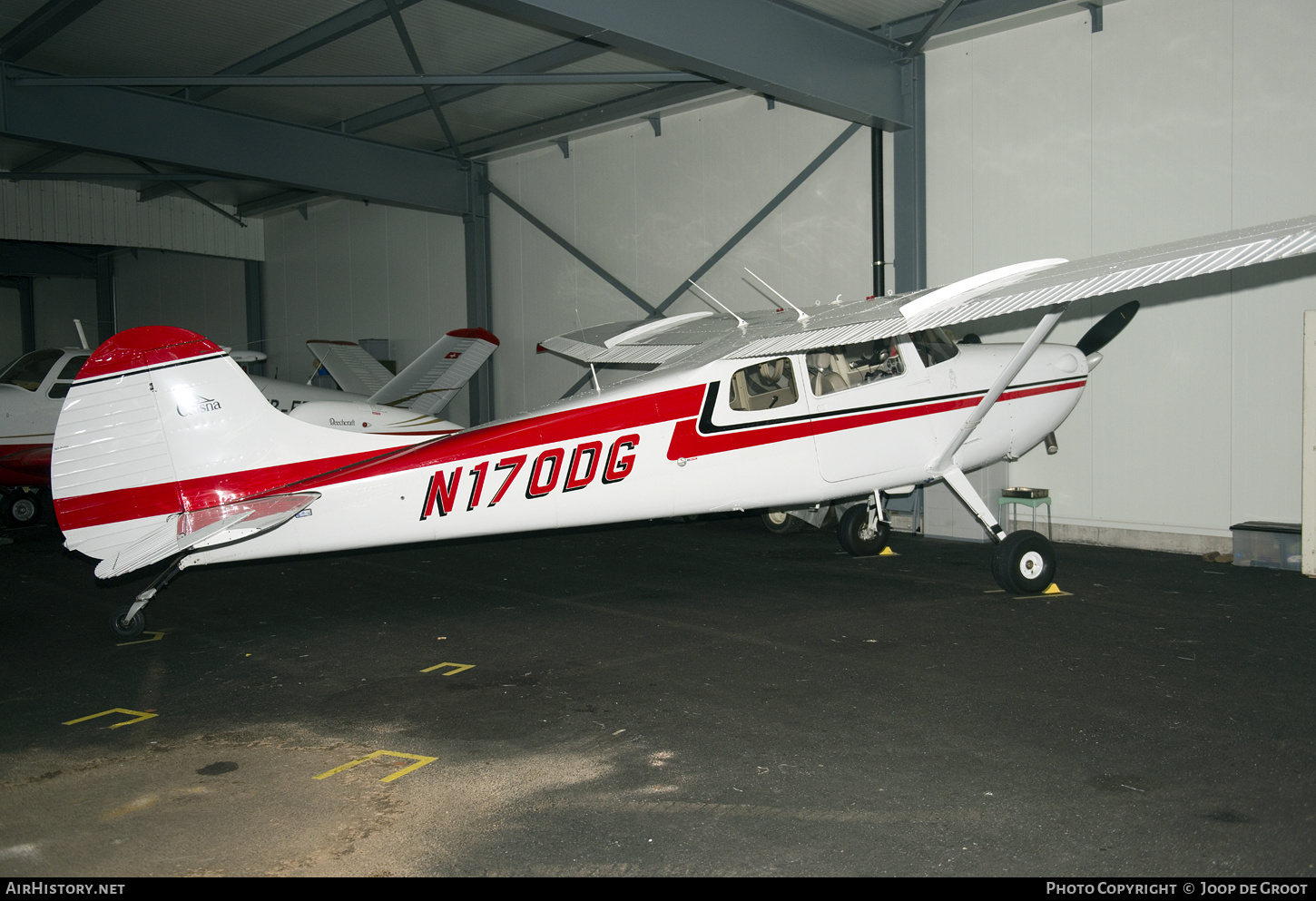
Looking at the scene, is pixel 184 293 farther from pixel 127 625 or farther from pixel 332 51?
pixel 127 625

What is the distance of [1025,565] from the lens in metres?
6.91

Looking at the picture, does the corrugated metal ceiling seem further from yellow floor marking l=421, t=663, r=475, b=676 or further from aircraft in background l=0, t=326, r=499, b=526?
yellow floor marking l=421, t=663, r=475, b=676

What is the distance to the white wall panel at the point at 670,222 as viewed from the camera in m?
11.1

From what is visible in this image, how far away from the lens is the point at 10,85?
34.2 feet

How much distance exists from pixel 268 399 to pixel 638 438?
5.66m

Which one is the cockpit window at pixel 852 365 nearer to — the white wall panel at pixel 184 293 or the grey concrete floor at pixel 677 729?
the grey concrete floor at pixel 677 729

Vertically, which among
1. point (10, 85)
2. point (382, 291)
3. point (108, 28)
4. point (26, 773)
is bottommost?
point (26, 773)

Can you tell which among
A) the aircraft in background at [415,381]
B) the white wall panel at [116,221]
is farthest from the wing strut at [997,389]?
the white wall panel at [116,221]

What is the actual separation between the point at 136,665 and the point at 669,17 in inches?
240

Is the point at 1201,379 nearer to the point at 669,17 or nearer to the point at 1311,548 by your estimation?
the point at 1311,548

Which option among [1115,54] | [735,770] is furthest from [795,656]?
[1115,54]

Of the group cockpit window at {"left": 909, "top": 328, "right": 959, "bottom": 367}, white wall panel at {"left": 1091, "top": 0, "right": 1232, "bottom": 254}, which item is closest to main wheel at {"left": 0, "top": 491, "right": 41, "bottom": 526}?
cockpit window at {"left": 909, "top": 328, "right": 959, "bottom": 367}

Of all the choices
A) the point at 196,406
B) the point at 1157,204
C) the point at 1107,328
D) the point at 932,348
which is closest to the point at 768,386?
the point at 932,348

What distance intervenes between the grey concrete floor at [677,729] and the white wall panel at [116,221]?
1338 centimetres
